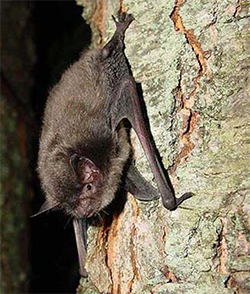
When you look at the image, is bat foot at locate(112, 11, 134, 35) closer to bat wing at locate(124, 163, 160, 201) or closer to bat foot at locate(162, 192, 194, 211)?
bat wing at locate(124, 163, 160, 201)

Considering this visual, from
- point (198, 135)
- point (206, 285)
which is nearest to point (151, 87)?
point (198, 135)

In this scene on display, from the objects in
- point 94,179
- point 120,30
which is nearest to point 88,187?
point 94,179

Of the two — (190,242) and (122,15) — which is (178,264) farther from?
(122,15)

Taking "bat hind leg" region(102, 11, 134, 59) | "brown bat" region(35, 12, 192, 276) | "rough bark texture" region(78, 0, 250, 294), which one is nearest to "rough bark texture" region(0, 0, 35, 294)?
"brown bat" region(35, 12, 192, 276)

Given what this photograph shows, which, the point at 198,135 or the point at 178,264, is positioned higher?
the point at 198,135

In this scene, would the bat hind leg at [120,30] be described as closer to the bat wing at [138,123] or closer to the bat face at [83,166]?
the bat wing at [138,123]

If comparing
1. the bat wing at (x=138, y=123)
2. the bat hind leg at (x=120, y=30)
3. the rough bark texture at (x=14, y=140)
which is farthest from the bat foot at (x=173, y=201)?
the rough bark texture at (x=14, y=140)
